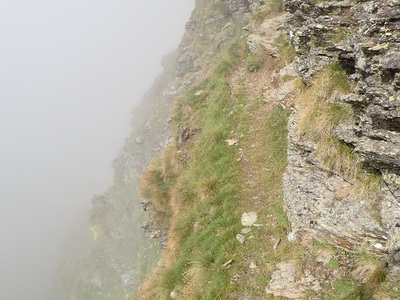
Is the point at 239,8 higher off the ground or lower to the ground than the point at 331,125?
lower

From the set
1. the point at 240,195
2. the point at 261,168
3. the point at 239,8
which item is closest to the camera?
the point at 240,195

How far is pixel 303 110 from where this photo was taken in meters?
12.0

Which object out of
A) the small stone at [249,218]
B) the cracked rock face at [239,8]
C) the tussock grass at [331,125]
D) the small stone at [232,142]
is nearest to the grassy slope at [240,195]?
the tussock grass at [331,125]

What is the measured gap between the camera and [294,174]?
37.1ft

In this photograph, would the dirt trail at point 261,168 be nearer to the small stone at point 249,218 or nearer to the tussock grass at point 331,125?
the small stone at point 249,218

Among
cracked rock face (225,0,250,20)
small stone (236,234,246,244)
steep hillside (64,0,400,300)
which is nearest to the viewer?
steep hillside (64,0,400,300)

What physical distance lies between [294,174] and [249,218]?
2373 millimetres

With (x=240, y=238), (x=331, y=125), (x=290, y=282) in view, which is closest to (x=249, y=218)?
(x=240, y=238)

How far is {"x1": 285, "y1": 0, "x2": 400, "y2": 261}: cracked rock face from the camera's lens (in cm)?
789

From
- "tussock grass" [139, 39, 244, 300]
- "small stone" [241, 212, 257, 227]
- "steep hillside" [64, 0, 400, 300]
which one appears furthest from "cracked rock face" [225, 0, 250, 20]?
"small stone" [241, 212, 257, 227]

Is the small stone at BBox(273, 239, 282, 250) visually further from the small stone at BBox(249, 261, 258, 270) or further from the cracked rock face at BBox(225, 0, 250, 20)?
the cracked rock face at BBox(225, 0, 250, 20)

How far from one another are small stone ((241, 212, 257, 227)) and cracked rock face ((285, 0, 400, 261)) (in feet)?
5.12

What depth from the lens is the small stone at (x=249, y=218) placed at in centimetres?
1159

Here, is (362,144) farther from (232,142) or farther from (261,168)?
(232,142)
